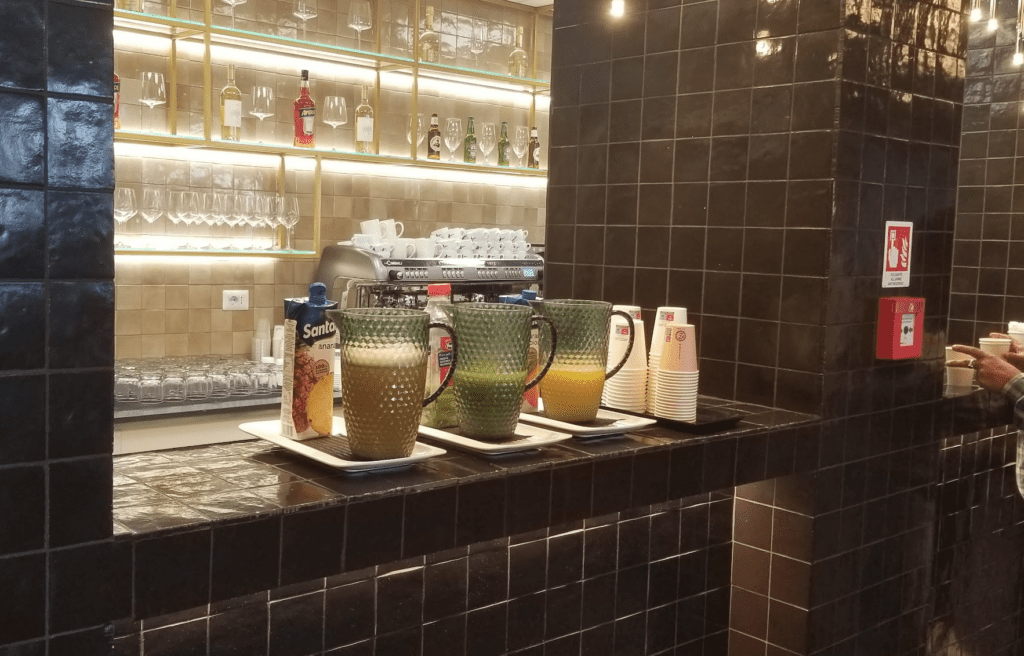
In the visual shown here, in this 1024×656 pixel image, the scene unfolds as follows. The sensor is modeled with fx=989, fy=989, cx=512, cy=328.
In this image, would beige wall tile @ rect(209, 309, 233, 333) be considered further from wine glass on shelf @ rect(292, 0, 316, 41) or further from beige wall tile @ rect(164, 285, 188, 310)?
wine glass on shelf @ rect(292, 0, 316, 41)

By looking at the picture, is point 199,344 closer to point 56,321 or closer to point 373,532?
point 373,532

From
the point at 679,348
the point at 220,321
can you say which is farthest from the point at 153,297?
the point at 679,348

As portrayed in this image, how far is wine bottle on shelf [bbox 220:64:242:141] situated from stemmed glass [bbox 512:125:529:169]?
1831mm

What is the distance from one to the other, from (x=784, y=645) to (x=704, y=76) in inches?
54.1

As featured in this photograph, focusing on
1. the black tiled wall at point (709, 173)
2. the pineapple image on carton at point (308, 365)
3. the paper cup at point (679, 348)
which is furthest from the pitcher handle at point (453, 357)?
the black tiled wall at point (709, 173)

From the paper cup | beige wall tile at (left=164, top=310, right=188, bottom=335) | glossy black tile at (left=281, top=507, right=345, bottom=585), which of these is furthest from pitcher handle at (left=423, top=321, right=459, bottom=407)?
beige wall tile at (left=164, top=310, right=188, bottom=335)

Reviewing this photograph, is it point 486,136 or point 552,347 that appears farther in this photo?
point 486,136

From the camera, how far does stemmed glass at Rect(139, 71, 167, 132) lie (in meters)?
4.41

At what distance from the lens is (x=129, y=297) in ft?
15.0

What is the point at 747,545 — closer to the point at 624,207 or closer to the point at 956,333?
the point at 624,207

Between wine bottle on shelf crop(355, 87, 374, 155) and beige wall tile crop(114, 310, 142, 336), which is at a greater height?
wine bottle on shelf crop(355, 87, 374, 155)

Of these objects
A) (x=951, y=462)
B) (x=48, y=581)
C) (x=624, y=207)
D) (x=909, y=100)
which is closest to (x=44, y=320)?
(x=48, y=581)

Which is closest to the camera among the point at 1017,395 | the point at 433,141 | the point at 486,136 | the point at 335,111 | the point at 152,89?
the point at 1017,395

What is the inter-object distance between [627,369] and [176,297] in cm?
321
